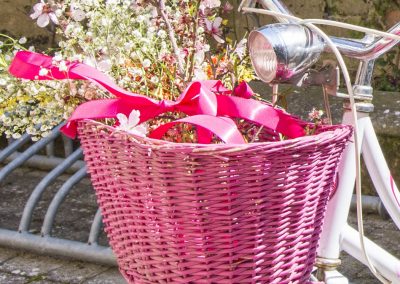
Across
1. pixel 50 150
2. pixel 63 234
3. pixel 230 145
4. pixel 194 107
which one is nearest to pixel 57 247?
pixel 63 234

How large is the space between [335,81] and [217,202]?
443 millimetres

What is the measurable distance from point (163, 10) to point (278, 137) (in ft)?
1.09

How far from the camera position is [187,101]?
60.4 inches

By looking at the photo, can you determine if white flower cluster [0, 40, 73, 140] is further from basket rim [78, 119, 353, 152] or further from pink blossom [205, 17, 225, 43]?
pink blossom [205, 17, 225, 43]

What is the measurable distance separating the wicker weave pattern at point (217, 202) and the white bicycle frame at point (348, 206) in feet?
0.89

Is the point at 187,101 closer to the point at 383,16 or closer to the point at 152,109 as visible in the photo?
the point at 152,109

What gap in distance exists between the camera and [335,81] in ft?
5.80

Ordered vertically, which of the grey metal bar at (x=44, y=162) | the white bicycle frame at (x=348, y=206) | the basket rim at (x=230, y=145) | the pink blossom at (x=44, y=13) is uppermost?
the pink blossom at (x=44, y=13)

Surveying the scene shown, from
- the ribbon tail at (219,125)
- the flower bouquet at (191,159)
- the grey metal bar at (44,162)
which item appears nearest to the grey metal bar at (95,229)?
the grey metal bar at (44,162)

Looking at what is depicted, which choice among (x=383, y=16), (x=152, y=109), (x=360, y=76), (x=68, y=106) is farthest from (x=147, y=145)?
(x=383, y=16)

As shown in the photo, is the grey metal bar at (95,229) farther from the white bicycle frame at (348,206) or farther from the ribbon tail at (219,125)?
the ribbon tail at (219,125)

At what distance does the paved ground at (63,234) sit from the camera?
11.8 ft

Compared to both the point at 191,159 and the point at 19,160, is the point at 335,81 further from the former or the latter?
the point at 19,160

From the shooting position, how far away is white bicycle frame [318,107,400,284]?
1877 mm
